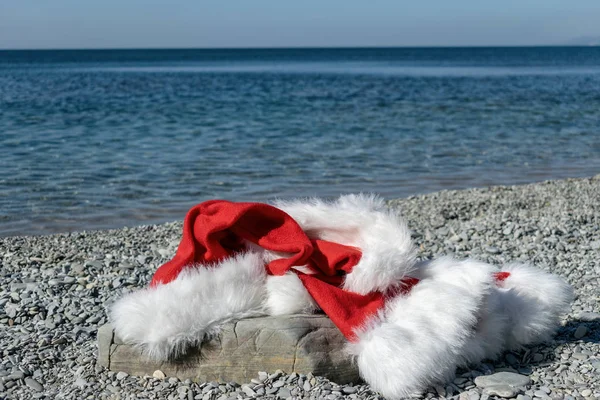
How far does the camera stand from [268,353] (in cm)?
364

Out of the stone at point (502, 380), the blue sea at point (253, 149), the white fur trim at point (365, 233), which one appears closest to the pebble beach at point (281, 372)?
the stone at point (502, 380)

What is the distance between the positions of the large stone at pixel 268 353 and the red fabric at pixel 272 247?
162mm

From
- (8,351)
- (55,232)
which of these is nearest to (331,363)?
(8,351)

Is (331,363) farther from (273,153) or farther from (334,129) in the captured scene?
(334,129)

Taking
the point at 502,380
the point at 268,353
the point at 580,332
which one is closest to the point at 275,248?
the point at 268,353

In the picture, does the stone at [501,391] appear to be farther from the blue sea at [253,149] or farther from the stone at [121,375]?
the blue sea at [253,149]

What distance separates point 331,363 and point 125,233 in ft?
16.4

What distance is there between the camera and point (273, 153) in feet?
46.8

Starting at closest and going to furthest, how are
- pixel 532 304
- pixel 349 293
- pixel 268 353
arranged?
pixel 268 353 → pixel 349 293 → pixel 532 304

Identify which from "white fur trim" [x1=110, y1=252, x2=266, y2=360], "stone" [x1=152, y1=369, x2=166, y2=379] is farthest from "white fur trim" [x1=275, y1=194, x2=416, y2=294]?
"stone" [x1=152, y1=369, x2=166, y2=379]

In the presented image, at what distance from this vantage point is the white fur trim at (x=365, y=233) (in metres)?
3.73

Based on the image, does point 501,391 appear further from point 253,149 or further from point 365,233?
point 253,149

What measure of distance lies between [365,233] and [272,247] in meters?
0.56

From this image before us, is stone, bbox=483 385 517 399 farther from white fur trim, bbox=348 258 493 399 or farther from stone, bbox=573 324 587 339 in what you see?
stone, bbox=573 324 587 339
